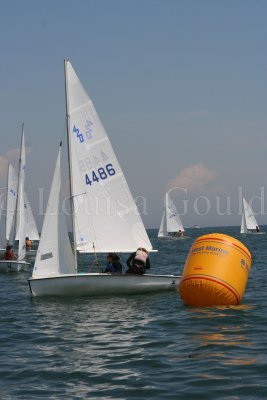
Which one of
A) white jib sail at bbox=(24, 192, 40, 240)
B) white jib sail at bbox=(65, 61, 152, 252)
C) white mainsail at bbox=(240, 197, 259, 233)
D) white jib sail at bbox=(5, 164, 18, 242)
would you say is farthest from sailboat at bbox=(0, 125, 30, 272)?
white mainsail at bbox=(240, 197, 259, 233)

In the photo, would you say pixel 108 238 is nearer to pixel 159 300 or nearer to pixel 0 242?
pixel 159 300

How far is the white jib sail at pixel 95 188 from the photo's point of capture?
62.2 ft

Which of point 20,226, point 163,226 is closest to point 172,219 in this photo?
point 163,226

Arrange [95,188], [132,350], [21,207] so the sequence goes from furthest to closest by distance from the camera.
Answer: [21,207] → [95,188] → [132,350]

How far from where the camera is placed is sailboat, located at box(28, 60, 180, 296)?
17547mm

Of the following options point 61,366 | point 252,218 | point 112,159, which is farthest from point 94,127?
point 252,218

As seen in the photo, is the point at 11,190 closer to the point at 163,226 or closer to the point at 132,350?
the point at 132,350

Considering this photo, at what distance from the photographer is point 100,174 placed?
1941cm

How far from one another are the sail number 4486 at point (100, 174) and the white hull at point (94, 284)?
3.50 m

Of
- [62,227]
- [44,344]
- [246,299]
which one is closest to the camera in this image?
[44,344]

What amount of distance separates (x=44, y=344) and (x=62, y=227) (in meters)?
6.86

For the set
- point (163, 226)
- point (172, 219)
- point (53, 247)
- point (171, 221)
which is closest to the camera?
point (53, 247)

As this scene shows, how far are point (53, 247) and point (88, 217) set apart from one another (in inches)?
73.1

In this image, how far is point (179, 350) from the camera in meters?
10.7
